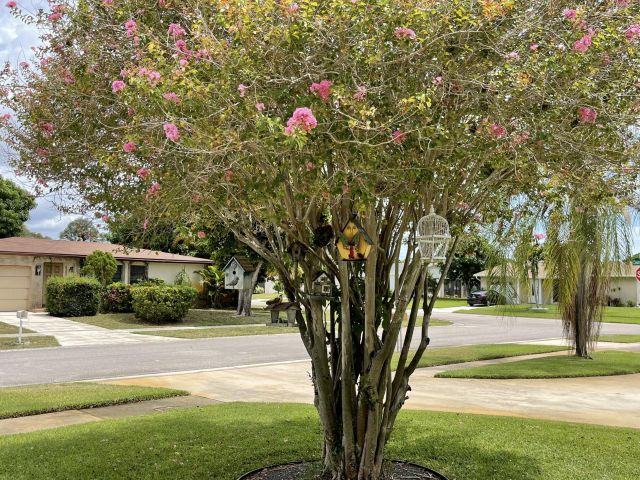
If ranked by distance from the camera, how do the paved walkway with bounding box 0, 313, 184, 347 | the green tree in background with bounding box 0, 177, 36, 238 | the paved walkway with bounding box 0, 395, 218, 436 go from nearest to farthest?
the paved walkway with bounding box 0, 395, 218, 436
the paved walkway with bounding box 0, 313, 184, 347
the green tree in background with bounding box 0, 177, 36, 238

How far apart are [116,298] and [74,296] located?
1.99 metres

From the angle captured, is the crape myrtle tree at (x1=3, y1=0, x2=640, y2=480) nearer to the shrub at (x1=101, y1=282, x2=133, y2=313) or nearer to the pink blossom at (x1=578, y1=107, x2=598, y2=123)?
the pink blossom at (x1=578, y1=107, x2=598, y2=123)

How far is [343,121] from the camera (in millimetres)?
3932

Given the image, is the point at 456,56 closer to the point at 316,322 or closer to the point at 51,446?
the point at 316,322

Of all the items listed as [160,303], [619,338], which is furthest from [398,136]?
[160,303]

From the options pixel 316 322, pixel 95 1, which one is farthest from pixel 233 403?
pixel 95 1

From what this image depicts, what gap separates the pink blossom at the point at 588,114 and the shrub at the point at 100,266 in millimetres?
28073

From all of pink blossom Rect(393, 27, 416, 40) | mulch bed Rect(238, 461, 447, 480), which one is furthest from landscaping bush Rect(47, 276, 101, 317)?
pink blossom Rect(393, 27, 416, 40)

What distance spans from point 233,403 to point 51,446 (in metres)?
3.47

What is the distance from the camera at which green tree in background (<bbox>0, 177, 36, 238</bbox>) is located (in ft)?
139

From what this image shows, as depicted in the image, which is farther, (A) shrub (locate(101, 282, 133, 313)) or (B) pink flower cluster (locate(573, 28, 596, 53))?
(A) shrub (locate(101, 282, 133, 313))

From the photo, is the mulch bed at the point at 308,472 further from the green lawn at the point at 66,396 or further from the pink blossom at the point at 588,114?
the green lawn at the point at 66,396

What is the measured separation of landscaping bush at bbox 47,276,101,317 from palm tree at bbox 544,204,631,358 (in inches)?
810

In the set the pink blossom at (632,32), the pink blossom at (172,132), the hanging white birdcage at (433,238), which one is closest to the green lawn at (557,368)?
the hanging white birdcage at (433,238)
